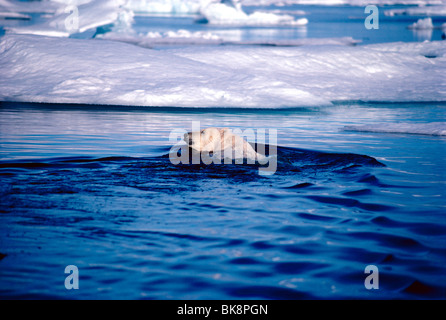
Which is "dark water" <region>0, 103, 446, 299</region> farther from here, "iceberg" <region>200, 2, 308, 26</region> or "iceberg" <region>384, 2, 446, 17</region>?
"iceberg" <region>384, 2, 446, 17</region>

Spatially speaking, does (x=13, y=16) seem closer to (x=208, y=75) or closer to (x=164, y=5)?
(x=164, y=5)

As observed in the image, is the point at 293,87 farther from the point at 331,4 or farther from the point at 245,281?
the point at 331,4

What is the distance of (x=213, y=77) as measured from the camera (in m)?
12.1

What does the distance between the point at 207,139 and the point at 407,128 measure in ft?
12.6

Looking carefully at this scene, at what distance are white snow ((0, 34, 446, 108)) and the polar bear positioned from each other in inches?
149

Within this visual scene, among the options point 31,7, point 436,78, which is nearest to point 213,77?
point 436,78

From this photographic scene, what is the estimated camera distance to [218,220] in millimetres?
4395

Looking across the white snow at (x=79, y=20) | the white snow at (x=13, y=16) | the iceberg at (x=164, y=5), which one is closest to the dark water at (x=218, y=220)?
the white snow at (x=79, y=20)

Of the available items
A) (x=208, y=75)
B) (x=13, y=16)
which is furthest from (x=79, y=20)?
→ (x=13, y=16)

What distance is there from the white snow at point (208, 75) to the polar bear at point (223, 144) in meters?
3.79

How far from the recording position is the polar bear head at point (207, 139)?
6859 mm

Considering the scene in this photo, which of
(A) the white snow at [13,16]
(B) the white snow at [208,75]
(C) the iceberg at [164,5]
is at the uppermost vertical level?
(C) the iceberg at [164,5]

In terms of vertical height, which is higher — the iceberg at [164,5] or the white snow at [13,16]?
the iceberg at [164,5]

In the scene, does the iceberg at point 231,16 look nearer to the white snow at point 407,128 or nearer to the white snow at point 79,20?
the white snow at point 79,20
